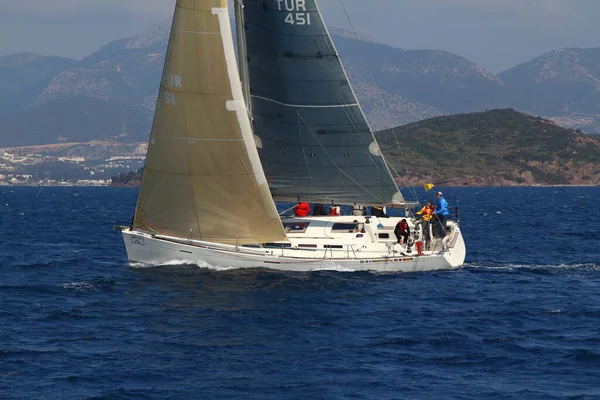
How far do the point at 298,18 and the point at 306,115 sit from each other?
3791 mm

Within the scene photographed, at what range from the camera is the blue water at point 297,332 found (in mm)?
20625

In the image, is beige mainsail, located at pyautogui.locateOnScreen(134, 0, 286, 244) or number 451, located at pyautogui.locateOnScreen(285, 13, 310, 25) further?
number 451, located at pyautogui.locateOnScreen(285, 13, 310, 25)

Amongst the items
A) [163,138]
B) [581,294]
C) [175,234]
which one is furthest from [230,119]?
[581,294]

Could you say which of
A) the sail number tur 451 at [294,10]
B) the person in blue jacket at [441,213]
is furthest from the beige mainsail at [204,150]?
the person in blue jacket at [441,213]

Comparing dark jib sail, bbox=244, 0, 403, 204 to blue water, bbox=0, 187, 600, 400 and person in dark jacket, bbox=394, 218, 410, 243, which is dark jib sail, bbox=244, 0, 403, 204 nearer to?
person in dark jacket, bbox=394, 218, 410, 243

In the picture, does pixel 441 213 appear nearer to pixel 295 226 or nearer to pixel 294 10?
pixel 295 226

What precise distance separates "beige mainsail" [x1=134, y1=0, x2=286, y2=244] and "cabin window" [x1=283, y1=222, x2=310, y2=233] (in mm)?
1810

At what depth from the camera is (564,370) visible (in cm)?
2195

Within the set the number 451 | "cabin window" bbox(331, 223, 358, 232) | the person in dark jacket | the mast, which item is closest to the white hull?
"cabin window" bbox(331, 223, 358, 232)

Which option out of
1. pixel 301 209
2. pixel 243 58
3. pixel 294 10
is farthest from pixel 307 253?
pixel 294 10

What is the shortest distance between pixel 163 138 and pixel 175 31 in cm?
397

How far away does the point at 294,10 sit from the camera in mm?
36000

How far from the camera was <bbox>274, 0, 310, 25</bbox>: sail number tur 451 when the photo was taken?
3594 cm

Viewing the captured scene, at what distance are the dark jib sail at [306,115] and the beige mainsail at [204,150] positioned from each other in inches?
104
